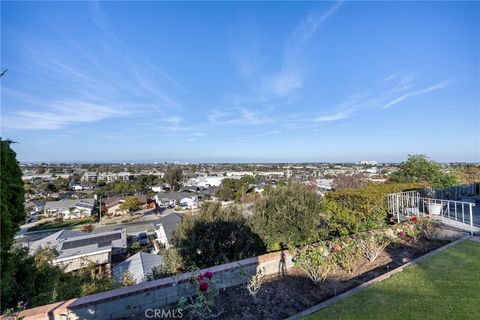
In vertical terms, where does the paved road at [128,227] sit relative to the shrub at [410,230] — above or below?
below

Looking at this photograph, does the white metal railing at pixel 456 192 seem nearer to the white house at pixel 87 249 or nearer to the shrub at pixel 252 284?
the shrub at pixel 252 284

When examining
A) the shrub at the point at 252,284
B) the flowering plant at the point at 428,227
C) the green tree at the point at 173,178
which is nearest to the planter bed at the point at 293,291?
the shrub at the point at 252,284

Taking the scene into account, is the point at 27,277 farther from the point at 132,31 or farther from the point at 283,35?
the point at 283,35

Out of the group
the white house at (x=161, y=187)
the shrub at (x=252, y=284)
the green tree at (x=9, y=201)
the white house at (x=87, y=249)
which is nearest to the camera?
the green tree at (x=9, y=201)

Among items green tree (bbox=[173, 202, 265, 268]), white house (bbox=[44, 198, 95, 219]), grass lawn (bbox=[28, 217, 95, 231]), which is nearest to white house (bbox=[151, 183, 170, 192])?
white house (bbox=[44, 198, 95, 219])

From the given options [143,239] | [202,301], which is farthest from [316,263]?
[143,239]

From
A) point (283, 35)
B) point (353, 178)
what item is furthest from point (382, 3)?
point (353, 178)
